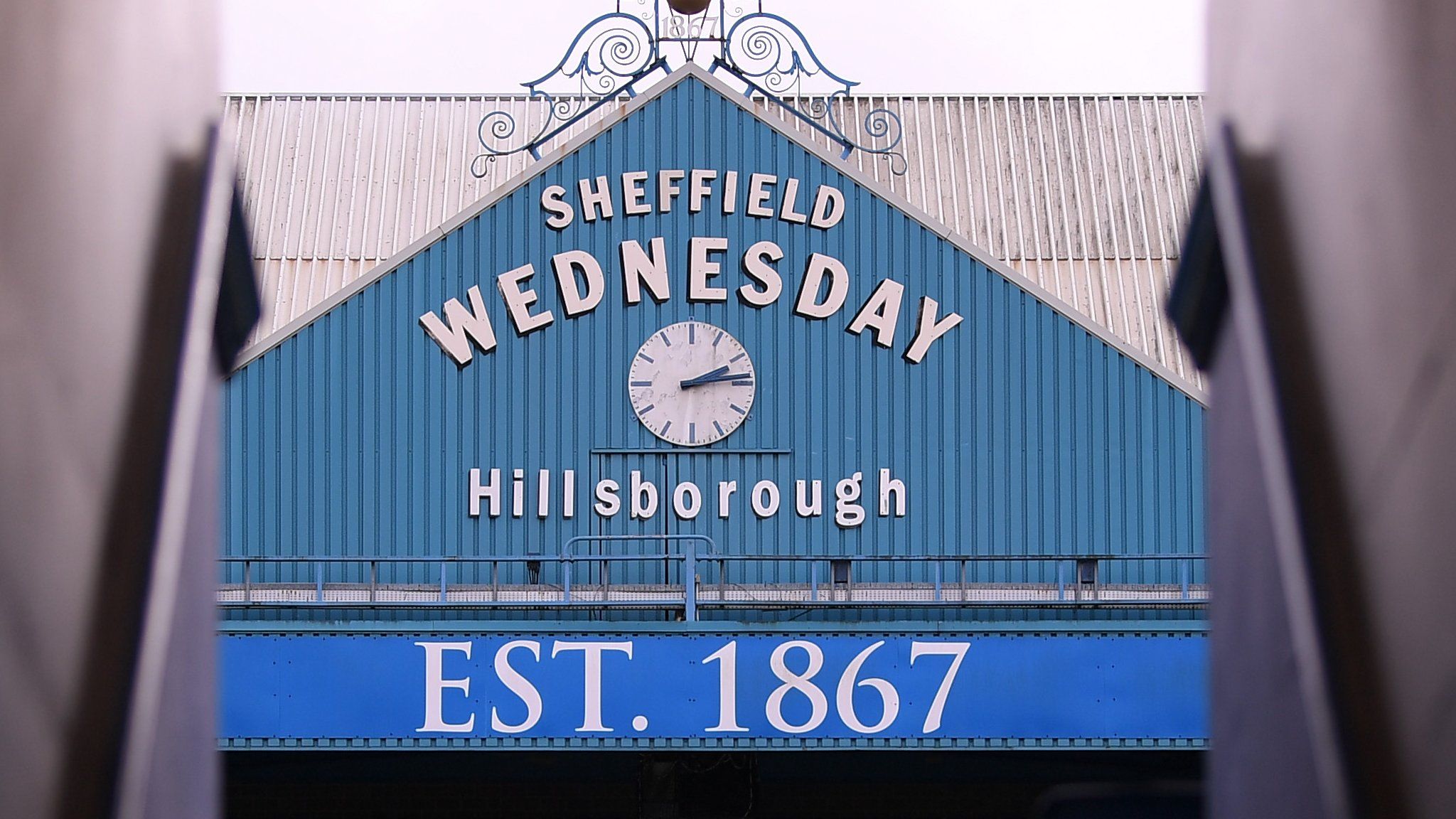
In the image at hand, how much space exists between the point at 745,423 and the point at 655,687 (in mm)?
4632

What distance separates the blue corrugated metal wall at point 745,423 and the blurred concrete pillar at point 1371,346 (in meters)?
15.6

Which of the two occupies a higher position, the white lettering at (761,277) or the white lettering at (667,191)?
the white lettering at (667,191)

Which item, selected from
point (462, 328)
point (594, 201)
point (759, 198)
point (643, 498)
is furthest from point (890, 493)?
point (462, 328)

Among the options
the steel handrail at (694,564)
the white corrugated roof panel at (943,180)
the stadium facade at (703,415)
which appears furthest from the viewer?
the white corrugated roof panel at (943,180)

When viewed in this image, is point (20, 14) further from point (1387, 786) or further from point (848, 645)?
point (848, 645)

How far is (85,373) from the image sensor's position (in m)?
2.16

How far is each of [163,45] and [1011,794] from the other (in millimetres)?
Answer: 18304

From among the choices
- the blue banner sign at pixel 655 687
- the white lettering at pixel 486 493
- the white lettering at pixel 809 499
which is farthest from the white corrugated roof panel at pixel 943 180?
the blue banner sign at pixel 655 687

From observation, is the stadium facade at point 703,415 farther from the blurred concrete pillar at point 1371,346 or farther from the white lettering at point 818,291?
the blurred concrete pillar at point 1371,346

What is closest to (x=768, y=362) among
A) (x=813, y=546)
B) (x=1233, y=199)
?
(x=813, y=546)

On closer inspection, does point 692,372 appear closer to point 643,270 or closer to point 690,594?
point 643,270

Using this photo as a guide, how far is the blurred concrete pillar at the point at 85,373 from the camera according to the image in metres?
1.96

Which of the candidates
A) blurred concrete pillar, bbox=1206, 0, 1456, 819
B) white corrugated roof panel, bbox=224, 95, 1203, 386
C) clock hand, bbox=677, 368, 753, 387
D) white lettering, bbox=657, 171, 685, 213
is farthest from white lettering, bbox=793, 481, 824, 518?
blurred concrete pillar, bbox=1206, 0, 1456, 819

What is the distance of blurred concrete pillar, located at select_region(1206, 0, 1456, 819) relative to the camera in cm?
190
